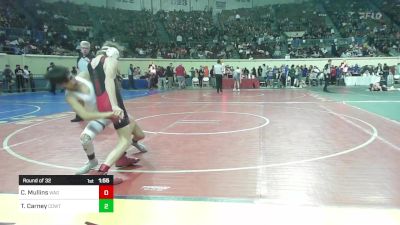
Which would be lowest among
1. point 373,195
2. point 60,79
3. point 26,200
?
point 373,195

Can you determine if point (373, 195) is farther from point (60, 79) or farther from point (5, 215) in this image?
point (5, 215)

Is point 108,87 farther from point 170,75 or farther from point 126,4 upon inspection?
point 126,4

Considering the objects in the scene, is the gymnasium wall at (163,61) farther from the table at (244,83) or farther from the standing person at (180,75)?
the table at (244,83)

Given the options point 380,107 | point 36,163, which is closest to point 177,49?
point 380,107

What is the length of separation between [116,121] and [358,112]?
28.8 ft

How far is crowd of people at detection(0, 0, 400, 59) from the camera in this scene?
1128 inches

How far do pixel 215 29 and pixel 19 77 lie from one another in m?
18.4

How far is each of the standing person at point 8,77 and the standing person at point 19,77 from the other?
302mm

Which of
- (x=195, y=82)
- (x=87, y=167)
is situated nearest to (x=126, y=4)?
(x=195, y=82)

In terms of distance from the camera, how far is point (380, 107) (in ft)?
42.1

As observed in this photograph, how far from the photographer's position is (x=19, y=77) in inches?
895

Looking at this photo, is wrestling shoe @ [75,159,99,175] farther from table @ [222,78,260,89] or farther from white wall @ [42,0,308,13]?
white wall @ [42,0,308,13]

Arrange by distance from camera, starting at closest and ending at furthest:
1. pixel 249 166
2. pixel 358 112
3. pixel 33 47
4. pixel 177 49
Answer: pixel 249 166, pixel 358 112, pixel 33 47, pixel 177 49

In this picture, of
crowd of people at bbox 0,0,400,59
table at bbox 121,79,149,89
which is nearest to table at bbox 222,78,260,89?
table at bbox 121,79,149,89
